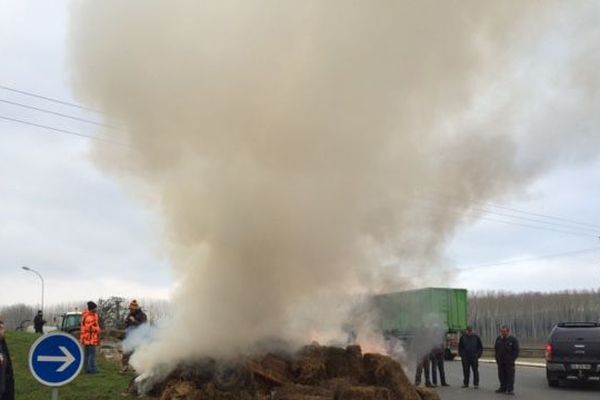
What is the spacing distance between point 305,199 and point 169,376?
4.13 metres

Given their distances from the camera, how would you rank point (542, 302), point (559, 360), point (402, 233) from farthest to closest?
point (542, 302)
point (559, 360)
point (402, 233)

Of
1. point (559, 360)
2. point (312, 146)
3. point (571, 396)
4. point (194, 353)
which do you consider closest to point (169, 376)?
point (194, 353)

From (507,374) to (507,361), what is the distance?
0.98ft

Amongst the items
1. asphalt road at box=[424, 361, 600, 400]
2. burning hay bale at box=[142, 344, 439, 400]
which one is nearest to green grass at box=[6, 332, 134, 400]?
burning hay bale at box=[142, 344, 439, 400]

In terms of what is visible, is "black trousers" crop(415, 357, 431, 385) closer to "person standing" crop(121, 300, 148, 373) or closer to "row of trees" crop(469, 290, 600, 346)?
"person standing" crop(121, 300, 148, 373)

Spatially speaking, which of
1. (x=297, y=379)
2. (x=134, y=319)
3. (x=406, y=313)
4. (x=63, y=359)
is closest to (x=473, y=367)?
(x=406, y=313)

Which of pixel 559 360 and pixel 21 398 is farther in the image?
pixel 559 360

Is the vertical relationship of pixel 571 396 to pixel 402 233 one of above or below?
below

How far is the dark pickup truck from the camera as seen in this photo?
1526 centimetres

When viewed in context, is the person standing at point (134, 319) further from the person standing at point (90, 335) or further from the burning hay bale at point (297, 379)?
the burning hay bale at point (297, 379)

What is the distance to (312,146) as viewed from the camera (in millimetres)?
12000

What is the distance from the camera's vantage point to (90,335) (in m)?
13.7

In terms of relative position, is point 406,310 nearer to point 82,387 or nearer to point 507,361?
point 507,361

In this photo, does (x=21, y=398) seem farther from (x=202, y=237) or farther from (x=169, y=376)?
(x=202, y=237)
